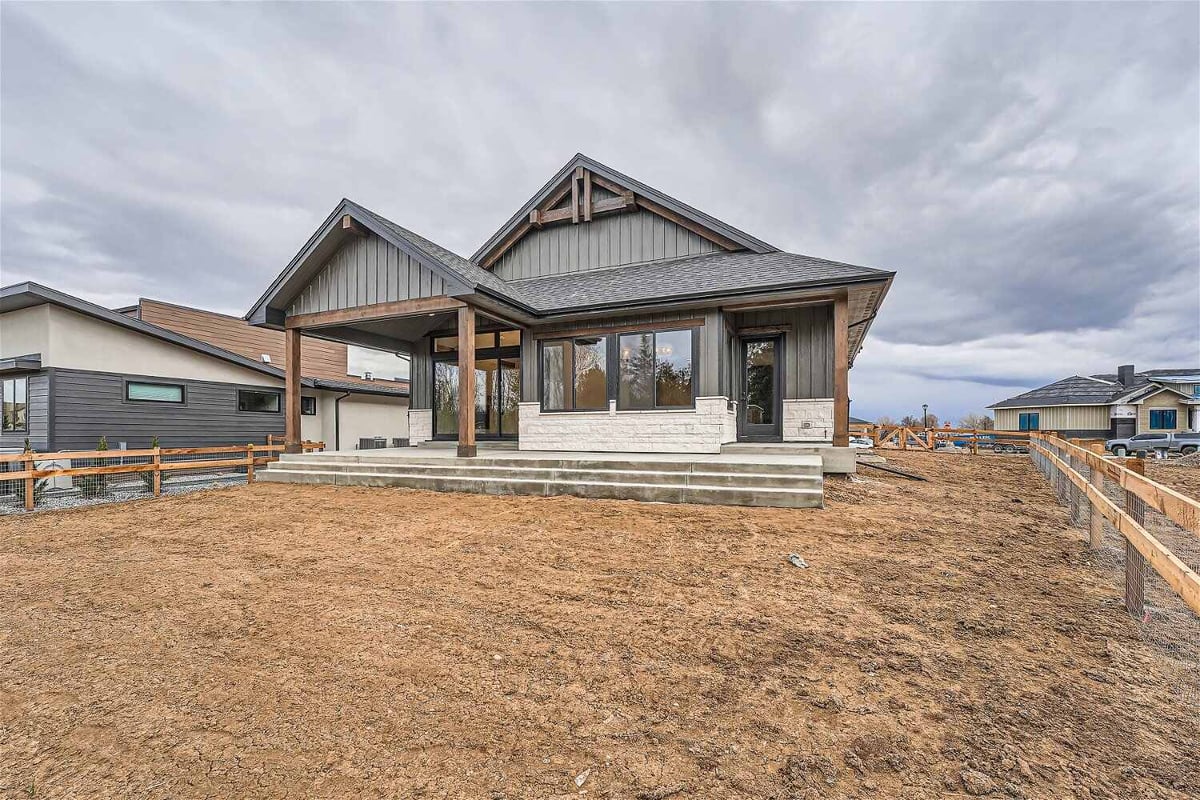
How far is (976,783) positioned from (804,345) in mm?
9052

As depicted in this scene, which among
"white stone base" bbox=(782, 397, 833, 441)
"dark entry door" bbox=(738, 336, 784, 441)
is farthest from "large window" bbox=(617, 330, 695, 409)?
"white stone base" bbox=(782, 397, 833, 441)

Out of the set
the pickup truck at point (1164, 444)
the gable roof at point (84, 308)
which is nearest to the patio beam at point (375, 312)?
the gable roof at point (84, 308)

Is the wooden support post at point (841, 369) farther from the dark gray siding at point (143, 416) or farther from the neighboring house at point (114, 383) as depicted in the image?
the dark gray siding at point (143, 416)

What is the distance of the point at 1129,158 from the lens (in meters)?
14.5

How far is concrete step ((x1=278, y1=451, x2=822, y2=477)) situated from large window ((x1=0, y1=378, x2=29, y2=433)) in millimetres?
6167

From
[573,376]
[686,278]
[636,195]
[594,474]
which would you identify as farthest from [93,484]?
[636,195]

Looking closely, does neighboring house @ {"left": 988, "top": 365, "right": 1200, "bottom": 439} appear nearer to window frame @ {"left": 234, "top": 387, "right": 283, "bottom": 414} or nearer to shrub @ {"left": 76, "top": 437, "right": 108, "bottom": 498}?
window frame @ {"left": 234, "top": 387, "right": 283, "bottom": 414}

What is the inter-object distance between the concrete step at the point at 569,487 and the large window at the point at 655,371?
2.79m

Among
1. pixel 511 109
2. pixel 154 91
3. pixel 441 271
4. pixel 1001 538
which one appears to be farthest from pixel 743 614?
pixel 154 91

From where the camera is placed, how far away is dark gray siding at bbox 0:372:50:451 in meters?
10.2

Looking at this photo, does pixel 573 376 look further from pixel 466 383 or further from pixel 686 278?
pixel 686 278

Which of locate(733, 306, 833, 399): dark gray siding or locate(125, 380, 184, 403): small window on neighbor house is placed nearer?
locate(733, 306, 833, 399): dark gray siding

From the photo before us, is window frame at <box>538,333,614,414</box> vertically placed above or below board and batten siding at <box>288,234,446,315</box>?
below

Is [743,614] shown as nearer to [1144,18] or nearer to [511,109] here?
[1144,18]
